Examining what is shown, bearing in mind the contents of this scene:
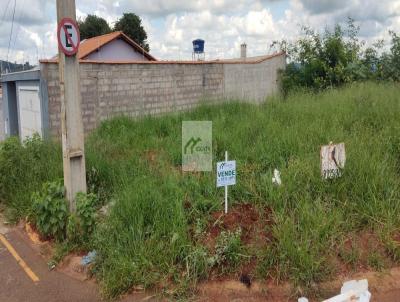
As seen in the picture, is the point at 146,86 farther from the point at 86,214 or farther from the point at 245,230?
the point at 245,230

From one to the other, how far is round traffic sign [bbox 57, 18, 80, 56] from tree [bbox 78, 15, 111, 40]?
34097 millimetres

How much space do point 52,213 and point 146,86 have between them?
17.9 ft

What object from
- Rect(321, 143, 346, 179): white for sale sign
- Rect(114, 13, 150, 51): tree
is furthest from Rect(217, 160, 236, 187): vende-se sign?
Rect(114, 13, 150, 51): tree

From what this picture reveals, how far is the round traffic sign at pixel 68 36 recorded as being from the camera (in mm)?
3846

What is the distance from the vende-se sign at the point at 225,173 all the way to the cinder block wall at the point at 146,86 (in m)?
4.46

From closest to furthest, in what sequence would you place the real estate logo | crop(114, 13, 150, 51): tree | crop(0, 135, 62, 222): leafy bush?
the real estate logo < crop(0, 135, 62, 222): leafy bush < crop(114, 13, 150, 51): tree

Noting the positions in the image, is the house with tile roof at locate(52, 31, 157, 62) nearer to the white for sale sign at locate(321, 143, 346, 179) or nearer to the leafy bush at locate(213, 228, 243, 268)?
the white for sale sign at locate(321, 143, 346, 179)

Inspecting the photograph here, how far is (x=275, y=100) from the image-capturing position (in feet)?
26.1

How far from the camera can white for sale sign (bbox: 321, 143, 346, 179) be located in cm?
375

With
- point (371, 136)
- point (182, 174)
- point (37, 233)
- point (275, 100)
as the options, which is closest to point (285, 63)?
point (275, 100)

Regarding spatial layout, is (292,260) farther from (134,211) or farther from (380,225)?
(134,211)

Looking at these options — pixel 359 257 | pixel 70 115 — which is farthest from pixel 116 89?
pixel 359 257

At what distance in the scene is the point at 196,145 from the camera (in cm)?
408

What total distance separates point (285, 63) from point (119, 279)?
13.1 meters
